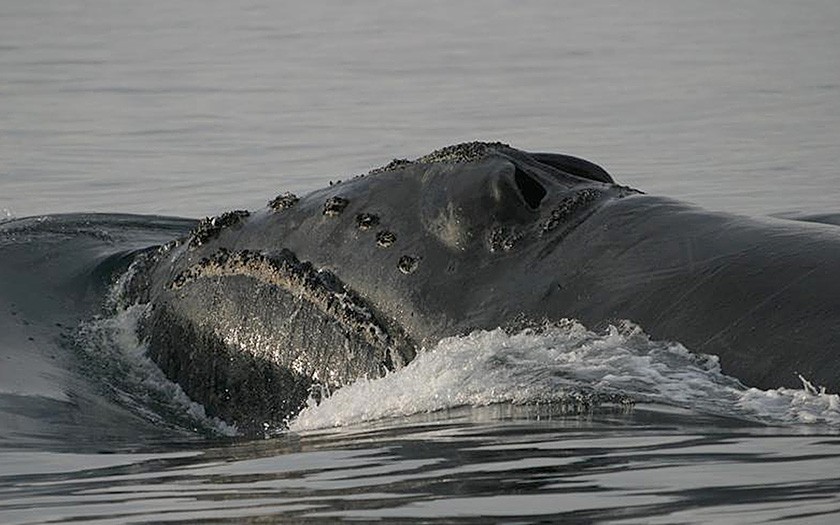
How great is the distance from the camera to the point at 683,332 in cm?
762

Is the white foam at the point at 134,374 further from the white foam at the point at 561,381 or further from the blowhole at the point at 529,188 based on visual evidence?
the blowhole at the point at 529,188

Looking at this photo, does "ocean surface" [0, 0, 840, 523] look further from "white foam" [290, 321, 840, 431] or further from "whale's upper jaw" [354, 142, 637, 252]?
"whale's upper jaw" [354, 142, 637, 252]

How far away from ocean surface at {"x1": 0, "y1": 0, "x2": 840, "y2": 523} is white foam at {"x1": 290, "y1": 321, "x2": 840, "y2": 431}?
1 cm

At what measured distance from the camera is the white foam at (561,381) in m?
7.02

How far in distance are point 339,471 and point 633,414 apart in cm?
110

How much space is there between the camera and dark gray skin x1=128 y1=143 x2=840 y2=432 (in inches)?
297

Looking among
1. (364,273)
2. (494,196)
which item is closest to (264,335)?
(364,273)

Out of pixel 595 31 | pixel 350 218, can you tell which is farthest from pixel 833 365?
pixel 595 31

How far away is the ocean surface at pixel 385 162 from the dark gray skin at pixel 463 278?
0.15m

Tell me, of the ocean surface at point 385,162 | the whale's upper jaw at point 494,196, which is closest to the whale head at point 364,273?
the whale's upper jaw at point 494,196

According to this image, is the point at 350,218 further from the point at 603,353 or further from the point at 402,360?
the point at 603,353

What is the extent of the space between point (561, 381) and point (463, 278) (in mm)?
967

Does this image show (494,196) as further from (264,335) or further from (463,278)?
(264,335)

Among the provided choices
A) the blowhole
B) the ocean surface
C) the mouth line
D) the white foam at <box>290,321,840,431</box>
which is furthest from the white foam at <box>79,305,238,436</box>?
the blowhole
